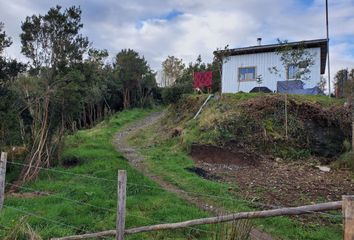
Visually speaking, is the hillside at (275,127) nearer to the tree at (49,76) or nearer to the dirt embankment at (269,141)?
the dirt embankment at (269,141)

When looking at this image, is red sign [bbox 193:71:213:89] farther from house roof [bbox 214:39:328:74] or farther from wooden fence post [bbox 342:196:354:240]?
wooden fence post [bbox 342:196:354:240]

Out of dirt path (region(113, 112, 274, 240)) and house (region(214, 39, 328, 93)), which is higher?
house (region(214, 39, 328, 93))

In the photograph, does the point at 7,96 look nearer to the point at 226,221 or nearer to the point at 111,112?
the point at 226,221

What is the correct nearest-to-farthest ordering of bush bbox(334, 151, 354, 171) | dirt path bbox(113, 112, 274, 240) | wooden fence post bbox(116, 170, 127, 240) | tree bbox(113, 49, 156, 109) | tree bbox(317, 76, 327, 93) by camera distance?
wooden fence post bbox(116, 170, 127, 240) < dirt path bbox(113, 112, 274, 240) < bush bbox(334, 151, 354, 171) < tree bbox(317, 76, 327, 93) < tree bbox(113, 49, 156, 109)

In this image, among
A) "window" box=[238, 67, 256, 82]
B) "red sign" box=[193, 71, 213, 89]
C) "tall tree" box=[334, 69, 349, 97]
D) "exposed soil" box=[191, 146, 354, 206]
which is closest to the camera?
"exposed soil" box=[191, 146, 354, 206]

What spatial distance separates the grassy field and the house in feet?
22.1

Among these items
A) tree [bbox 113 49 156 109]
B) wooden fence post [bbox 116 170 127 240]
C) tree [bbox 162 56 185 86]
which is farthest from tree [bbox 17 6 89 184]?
tree [bbox 162 56 185 86]

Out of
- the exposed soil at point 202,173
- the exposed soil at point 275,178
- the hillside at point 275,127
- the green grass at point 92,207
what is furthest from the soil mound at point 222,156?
the green grass at point 92,207

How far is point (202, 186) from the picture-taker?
33.0 feet

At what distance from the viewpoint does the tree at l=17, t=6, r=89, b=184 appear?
39.4 ft

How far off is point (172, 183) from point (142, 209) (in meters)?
2.50

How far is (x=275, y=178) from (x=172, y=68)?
34815 millimetres

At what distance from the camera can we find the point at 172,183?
34.9 feet

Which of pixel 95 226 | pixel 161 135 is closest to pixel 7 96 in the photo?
Answer: pixel 95 226
